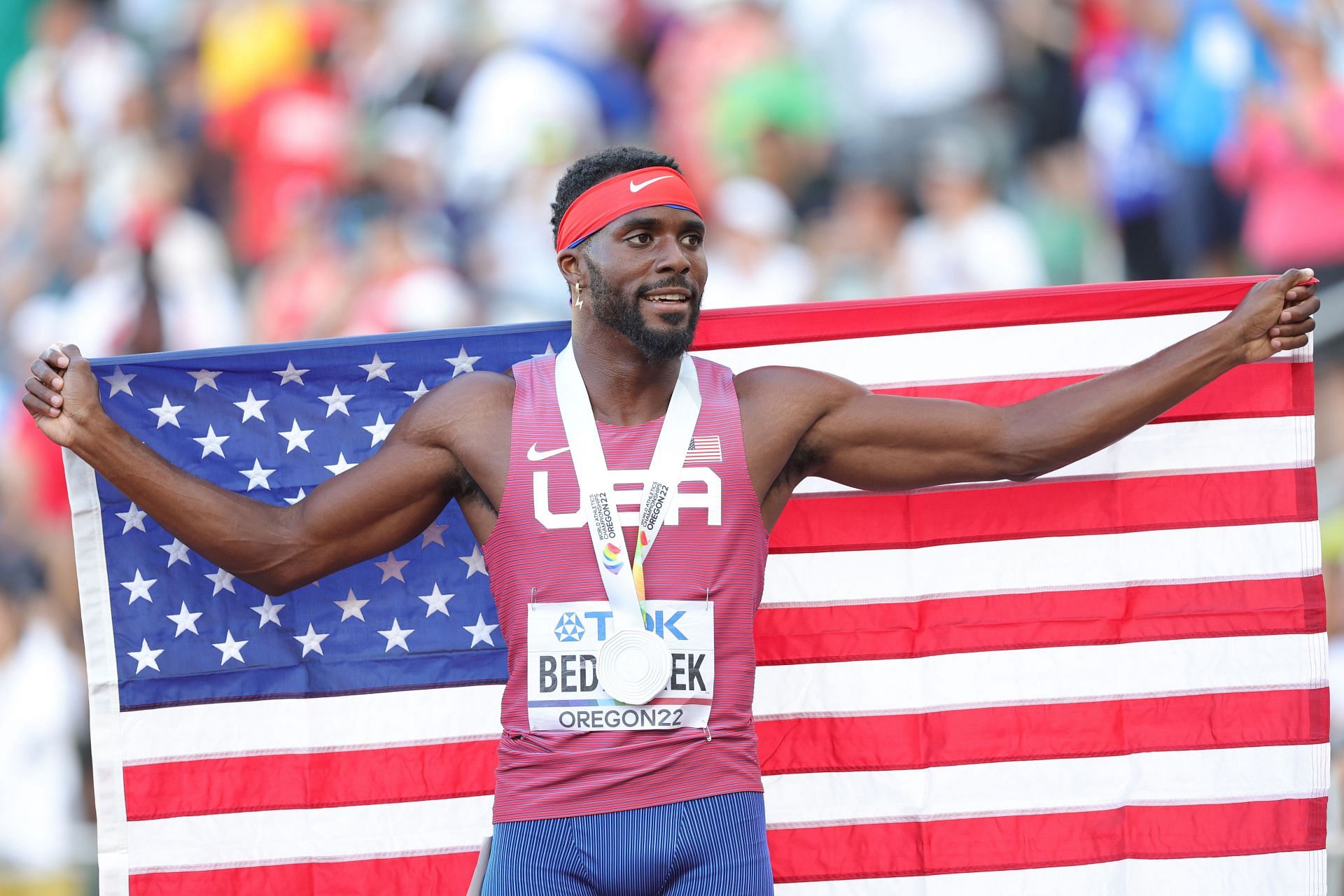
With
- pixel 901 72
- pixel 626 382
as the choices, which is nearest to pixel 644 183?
pixel 626 382

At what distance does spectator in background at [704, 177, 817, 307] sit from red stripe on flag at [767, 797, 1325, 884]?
4017 mm

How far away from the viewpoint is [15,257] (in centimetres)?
886

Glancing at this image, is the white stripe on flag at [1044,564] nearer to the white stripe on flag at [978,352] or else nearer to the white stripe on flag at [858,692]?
the white stripe on flag at [858,692]

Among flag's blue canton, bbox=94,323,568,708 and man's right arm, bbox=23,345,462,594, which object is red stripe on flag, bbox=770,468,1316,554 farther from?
man's right arm, bbox=23,345,462,594

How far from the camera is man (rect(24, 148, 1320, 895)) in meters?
2.92

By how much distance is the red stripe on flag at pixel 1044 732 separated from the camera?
400cm

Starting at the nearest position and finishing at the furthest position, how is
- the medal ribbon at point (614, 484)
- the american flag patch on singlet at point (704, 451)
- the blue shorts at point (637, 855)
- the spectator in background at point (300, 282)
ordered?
the blue shorts at point (637, 855) < the medal ribbon at point (614, 484) < the american flag patch on singlet at point (704, 451) < the spectator in background at point (300, 282)

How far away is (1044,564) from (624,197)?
1.77 m

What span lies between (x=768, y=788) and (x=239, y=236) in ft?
19.3

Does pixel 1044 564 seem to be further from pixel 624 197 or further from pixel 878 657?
pixel 624 197

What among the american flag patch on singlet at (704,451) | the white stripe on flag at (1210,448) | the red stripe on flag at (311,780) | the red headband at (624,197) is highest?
the red headband at (624,197)

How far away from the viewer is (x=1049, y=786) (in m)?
4.02

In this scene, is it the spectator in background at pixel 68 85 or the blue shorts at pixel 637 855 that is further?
the spectator in background at pixel 68 85

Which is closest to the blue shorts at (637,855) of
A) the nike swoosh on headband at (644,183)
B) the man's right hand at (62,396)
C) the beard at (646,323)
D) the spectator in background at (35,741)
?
the beard at (646,323)
